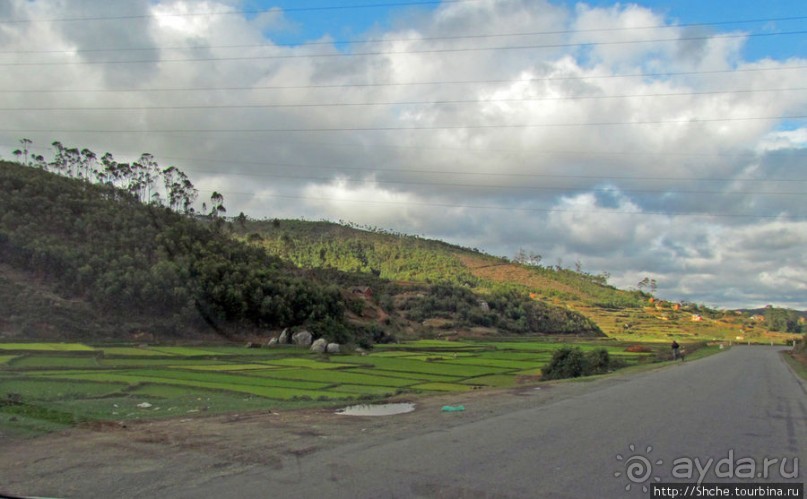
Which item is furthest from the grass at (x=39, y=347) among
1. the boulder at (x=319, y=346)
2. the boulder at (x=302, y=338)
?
the boulder at (x=302, y=338)

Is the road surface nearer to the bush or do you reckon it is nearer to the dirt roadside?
the dirt roadside

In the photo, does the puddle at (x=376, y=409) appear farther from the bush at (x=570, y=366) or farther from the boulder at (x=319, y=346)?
the boulder at (x=319, y=346)

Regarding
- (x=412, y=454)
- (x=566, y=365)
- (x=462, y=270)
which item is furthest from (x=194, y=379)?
(x=462, y=270)

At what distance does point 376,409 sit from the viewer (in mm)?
16656

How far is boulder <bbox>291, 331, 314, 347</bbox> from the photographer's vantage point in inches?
2366

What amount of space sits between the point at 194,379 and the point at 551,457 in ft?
74.1

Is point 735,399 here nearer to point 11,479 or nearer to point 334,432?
point 334,432

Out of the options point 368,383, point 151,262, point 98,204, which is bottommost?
point 368,383

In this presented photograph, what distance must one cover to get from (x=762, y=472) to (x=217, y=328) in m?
57.2

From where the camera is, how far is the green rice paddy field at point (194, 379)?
15.8m

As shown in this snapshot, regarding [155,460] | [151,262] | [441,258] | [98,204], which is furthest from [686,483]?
[441,258]

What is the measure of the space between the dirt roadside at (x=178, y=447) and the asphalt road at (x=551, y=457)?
510 millimetres

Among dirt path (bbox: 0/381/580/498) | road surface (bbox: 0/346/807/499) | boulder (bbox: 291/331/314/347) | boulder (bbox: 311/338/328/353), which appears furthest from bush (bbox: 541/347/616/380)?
boulder (bbox: 291/331/314/347)

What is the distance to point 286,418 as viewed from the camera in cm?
1399
